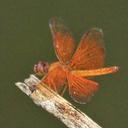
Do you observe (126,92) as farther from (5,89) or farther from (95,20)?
(5,89)

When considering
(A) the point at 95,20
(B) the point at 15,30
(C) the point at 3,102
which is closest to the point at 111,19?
(A) the point at 95,20

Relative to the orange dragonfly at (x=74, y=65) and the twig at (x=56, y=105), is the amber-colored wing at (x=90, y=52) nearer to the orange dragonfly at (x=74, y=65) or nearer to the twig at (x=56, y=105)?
the orange dragonfly at (x=74, y=65)

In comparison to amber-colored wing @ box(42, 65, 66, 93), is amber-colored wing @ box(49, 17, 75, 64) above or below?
above

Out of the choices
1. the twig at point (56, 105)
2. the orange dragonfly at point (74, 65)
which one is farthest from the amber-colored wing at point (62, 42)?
the twig at point (56, 105)

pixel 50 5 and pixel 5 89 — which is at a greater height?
pixel 50 5

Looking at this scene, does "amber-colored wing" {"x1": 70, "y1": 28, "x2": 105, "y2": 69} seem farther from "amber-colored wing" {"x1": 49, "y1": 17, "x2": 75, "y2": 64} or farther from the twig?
the twig

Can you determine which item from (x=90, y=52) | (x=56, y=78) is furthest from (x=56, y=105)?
(x=90, y=52)

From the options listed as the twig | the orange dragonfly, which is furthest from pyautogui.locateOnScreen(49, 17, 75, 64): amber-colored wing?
the twig
